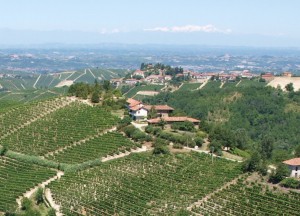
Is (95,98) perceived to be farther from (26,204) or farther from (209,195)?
(209,195)

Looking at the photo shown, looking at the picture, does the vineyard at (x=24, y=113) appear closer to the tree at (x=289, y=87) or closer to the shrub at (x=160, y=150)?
the shrub at (x=160, y=150)

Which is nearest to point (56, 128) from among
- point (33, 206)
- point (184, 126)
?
point (184, 126)

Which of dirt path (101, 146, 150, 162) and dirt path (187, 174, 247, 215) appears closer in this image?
dirt path (187, 174, 247, 215)

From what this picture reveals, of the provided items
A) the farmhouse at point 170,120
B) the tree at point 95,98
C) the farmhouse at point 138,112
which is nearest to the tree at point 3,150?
the tree at point 95,98

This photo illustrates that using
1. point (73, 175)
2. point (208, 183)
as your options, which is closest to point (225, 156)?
point (208, 183)

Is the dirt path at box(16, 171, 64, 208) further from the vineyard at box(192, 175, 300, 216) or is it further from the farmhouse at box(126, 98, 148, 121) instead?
the farmhouse at box(126, 98, 148, 121)

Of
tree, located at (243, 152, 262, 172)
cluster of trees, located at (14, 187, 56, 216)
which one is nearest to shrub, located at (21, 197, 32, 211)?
cluster of trees, located at (14, 187, 56, 216)
